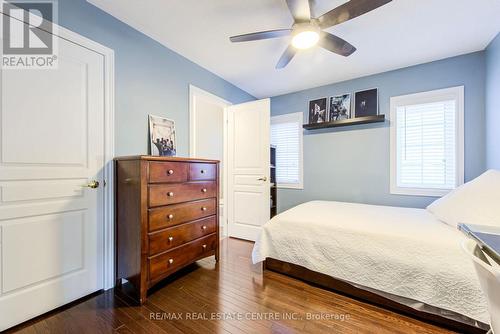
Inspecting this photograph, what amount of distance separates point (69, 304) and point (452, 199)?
3.43 meters

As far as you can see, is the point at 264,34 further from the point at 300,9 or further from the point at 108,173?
the point at 108,173

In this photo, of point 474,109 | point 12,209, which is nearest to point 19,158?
point 12,209

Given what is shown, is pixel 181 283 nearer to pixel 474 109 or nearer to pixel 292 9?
pixel 292 9

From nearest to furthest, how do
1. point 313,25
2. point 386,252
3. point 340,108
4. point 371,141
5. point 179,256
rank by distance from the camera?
point 386,252 < point 313,25 < point 179,256 < point 371,141 < point 340,108

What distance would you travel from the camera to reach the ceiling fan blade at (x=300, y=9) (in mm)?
1549

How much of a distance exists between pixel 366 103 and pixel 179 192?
118 inches

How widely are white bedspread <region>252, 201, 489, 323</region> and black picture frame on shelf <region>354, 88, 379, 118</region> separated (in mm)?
1595

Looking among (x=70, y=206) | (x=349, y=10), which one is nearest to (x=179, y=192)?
(x=70, y=206)

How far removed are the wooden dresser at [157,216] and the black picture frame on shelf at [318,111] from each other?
2.26 m

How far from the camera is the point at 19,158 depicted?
150 cm

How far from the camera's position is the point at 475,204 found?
5.69ft

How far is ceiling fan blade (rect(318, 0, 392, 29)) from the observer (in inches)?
57.3

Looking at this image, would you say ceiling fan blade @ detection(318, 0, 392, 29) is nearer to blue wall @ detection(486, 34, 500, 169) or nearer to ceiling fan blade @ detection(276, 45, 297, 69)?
ceiling fan blade @ detection(276, 45, 297, 69)

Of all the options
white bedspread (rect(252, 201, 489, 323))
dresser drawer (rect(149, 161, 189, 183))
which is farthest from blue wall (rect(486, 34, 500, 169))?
dresser drawer (rect(149, 161, 189, 183))
